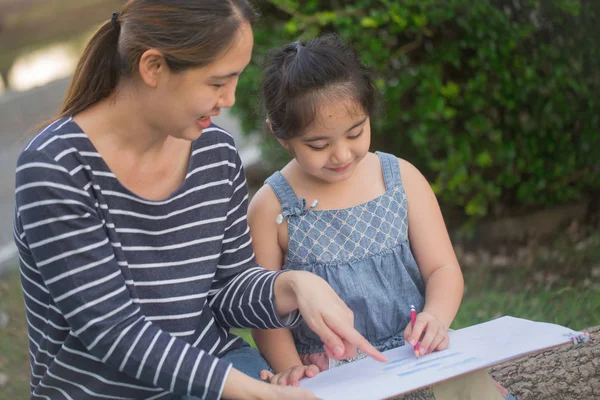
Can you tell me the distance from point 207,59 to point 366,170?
711 mm

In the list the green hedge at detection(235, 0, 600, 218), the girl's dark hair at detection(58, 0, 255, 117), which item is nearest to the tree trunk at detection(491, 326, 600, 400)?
the girl's dark hair at detection(58, 0, 255, 117)

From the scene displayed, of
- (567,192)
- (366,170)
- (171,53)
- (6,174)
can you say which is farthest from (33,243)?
(6,174)

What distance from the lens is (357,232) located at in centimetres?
237

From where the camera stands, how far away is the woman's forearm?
2.29 m

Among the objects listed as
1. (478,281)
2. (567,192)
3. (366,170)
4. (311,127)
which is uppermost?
(311,127)

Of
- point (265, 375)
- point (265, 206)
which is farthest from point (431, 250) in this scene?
point (265, 375)

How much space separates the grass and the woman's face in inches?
71.1

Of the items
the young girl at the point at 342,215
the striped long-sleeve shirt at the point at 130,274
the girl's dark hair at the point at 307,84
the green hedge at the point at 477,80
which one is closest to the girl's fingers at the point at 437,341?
the young girl at the point at 342,215

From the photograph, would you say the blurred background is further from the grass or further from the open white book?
the open white book

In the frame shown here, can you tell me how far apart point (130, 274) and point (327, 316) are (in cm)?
46

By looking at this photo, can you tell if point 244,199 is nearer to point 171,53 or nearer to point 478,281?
point 171,53

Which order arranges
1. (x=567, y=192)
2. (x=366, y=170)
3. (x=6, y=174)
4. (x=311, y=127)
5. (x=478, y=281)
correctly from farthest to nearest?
(x=6, y=174), (x=567, y=192), (x=478, y=281), (x=366, y=170), (x=311, y=127)

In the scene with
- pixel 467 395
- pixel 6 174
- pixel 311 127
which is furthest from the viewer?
pixel 6 174

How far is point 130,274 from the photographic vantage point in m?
2.00
